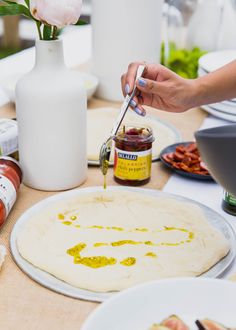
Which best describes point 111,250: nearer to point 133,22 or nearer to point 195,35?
point 133,22

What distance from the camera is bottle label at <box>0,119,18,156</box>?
1.15 metres

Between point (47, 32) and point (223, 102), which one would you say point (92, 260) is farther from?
point (223, 102)

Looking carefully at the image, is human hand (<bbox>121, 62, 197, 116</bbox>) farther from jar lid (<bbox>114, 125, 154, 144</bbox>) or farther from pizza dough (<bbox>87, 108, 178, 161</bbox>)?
pizza dough (<bbox>87, 108, 178, 161</bbox>)

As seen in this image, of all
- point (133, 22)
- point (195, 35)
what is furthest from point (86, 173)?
point (195, 35)

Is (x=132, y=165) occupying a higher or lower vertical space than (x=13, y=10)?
lower

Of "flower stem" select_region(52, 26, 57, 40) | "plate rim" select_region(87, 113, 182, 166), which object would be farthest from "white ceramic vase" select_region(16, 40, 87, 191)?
"plate rim" select_region(87, 113, 182, 166)

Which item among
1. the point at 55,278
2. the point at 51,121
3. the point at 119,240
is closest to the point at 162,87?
the point at 51,121

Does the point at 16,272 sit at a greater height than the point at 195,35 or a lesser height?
lesser

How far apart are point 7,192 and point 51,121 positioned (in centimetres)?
17

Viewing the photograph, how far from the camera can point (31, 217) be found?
3.34 feet

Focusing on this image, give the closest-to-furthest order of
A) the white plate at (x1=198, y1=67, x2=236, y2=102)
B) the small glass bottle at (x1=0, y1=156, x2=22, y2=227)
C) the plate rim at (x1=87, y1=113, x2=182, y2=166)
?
1. the small glass bottle at (x1=0, y1=156, x2=22, y2=227)
2. the plate rim at (x1=87, y1=113, x2=182, y2=166)
3. the white plate at (x1=198, y1=67, x2=236, y2=102)

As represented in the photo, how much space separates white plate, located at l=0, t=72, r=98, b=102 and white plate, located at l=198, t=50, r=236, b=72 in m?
0.35

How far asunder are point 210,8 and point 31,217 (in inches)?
43.0

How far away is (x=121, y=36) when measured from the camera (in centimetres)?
166
